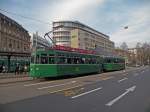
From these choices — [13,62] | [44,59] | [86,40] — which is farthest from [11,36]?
[44,59]

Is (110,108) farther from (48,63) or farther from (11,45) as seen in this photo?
(11,45)

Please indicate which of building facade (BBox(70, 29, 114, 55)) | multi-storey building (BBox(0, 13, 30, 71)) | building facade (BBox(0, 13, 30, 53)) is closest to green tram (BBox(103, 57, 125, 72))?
multi-storey building (BBox(0, 13, 30, 71))

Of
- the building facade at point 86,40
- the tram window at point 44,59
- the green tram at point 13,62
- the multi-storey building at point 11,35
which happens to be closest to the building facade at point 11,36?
the multi-storey building at point 11,35

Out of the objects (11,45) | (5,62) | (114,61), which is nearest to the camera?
(5,62)

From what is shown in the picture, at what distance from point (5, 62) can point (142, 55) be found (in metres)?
103

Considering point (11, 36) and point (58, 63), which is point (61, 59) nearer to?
point (58, 63)

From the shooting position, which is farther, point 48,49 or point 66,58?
point 66,58

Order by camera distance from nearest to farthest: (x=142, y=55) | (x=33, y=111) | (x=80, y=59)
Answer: (x=33, y=111)
(x=80, y=59)
(x=142, y=55)

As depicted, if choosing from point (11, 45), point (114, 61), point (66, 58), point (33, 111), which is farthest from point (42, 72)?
point (11, 45)

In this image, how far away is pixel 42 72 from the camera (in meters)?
23.1

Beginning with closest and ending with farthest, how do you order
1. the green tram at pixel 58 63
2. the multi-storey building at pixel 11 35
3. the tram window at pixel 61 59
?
the green tram at pixel 58 63 < the tram window at pixel 61 59 < the multi-storey building at pixel 11 35

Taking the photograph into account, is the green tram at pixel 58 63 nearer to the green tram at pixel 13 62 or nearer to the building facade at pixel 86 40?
the green tram at pixel 13 62

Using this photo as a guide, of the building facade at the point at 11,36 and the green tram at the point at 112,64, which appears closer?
the green tram at the point at 112,64

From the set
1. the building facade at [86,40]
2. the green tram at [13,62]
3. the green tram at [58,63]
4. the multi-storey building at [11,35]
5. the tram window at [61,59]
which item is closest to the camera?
the green tram at [58,63]
